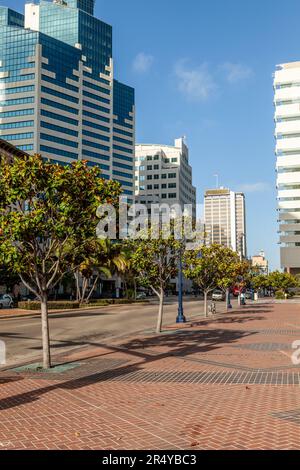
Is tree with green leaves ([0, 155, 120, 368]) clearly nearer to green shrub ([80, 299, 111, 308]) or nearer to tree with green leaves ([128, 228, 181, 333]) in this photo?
tree with green leaves ([128, 228, 181, 333])

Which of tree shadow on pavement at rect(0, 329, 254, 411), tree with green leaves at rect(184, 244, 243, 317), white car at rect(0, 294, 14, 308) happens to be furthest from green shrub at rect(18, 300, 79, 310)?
tree shadow on pavement at rect(0, 329, 254, 411)

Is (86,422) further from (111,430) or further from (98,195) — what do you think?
(98,195)

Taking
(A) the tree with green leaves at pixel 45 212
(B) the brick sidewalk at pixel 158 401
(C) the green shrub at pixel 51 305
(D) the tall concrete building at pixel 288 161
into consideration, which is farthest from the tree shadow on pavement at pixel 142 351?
(D) the tall concrete building at pixel 288 161

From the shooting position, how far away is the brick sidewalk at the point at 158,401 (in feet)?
23.2

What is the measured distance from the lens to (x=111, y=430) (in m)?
7.50

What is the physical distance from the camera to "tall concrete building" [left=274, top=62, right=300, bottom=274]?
109 metres

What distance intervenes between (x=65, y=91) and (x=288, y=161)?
60406 millimetres

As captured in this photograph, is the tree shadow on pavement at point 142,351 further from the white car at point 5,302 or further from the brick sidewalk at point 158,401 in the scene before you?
the white car at point 5,302

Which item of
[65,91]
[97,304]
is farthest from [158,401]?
[65,91]

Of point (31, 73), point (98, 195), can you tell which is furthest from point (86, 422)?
point (31, 73)

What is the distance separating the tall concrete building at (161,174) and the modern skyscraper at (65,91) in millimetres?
19520

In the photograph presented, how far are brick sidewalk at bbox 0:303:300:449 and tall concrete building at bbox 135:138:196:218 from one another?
148 meters

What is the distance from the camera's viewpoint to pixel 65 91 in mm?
126562
